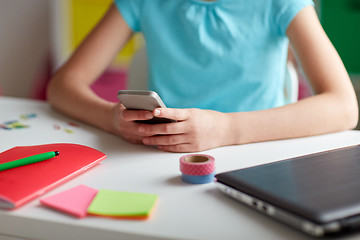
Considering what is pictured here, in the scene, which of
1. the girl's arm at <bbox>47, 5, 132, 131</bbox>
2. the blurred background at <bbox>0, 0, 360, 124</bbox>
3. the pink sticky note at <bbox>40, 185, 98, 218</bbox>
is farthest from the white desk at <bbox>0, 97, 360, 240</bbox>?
the blurred background at <bbox>0, 0, 360, 124</bbox>

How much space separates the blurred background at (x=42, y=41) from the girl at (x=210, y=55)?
155cm

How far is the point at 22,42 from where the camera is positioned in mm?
2850

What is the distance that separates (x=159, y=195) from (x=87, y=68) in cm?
63

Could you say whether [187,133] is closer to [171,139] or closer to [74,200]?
[171,139]

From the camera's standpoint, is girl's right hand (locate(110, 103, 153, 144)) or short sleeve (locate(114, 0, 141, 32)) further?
short sleeve (locate(114, 0, 141, 32))

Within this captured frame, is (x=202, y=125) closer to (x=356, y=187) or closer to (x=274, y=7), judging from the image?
(x=356, y=187)

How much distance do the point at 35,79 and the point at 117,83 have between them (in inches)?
23.8

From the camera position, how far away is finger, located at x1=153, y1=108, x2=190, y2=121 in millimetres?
709

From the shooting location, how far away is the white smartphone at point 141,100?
0.68 meters

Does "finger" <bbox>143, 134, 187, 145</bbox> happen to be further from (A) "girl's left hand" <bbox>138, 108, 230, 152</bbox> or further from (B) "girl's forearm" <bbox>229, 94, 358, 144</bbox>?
(B) "girl's forearm" <bbox>229, 94, 358, 144</bbox>

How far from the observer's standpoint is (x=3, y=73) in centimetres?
281

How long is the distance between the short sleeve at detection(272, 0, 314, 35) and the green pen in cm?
65

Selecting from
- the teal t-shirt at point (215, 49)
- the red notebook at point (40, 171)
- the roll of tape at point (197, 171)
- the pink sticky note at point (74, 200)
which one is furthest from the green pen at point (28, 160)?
the teal t-shirt at point (215, 49)

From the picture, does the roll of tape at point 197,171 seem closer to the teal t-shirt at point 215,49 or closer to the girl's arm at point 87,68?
the girl's arm at point 87,68
